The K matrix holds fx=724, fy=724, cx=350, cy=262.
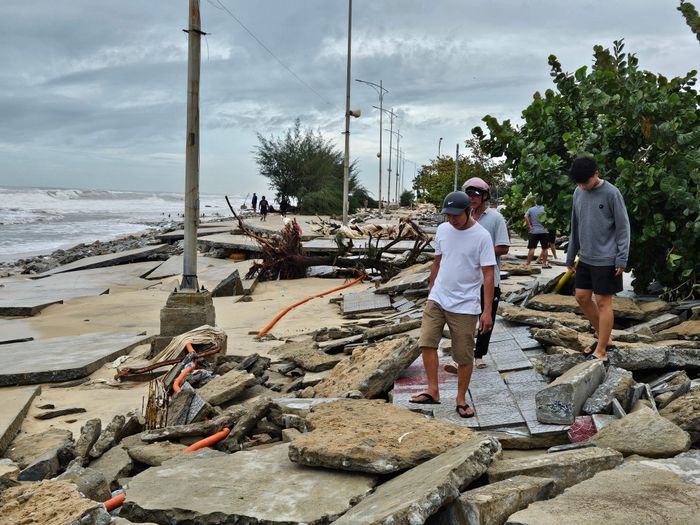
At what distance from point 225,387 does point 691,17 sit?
7.84 meters

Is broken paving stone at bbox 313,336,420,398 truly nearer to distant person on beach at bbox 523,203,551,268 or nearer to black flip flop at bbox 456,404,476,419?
black flip flop at bbox 456,404,476,419

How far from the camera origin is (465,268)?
17.4 ft

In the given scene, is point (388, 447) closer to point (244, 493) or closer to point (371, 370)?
point (244, 493)

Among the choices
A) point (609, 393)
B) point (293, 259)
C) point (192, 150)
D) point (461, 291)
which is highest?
point (192, 150)

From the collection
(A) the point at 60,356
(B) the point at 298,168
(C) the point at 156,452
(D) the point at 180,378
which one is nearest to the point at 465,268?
(C) the point at 156,452

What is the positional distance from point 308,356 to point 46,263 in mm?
19692

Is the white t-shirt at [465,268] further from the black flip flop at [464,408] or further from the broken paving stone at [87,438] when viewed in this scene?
the broken paving stone at [87,438]

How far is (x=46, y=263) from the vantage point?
24734mm

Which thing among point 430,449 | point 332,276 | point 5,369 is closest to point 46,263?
point 332,276

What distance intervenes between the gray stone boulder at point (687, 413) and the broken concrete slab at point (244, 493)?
83.7 inches

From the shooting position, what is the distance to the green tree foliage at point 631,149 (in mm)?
8781

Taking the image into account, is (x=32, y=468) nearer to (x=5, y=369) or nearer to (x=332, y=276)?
(x=5, y=369)

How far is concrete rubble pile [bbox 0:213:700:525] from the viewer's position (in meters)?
3.51

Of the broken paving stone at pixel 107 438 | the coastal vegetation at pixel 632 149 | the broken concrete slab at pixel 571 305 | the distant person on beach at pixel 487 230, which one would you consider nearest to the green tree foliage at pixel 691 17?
the coastal vegetation at pixel 632 149
